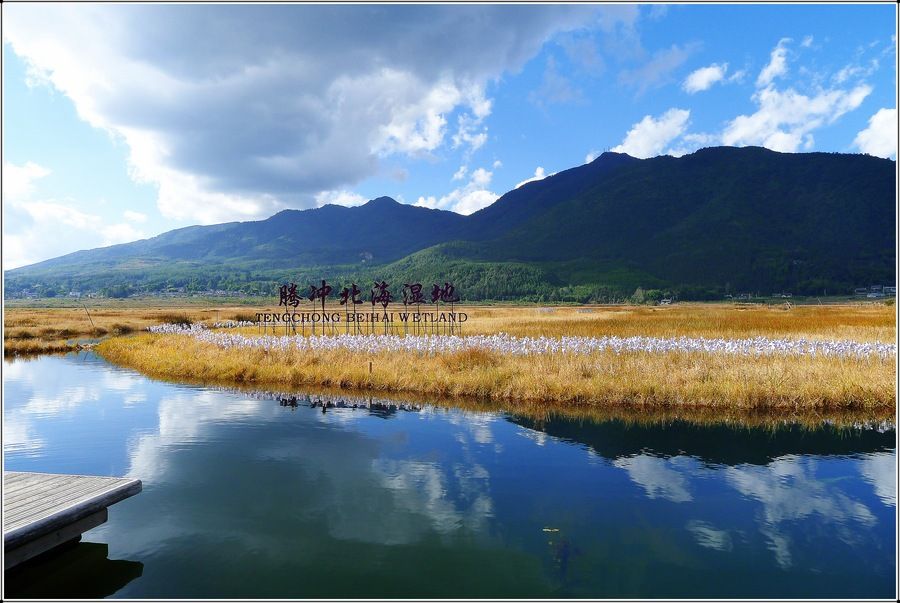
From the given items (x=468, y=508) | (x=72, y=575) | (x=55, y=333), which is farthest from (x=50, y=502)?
(x=55, y=333)

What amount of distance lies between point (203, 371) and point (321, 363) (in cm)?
592

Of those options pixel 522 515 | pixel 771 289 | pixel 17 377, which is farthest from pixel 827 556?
pixel 771 289

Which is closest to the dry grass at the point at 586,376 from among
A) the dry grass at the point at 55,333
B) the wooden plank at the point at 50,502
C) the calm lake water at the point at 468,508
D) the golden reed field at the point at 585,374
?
the golden reed field at the point at 585,374

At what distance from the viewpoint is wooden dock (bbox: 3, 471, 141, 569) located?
21.9ft

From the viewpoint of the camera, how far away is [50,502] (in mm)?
7492

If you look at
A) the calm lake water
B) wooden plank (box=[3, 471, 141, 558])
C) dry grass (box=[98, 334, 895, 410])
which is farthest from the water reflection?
dry grass (box=[98, 334, 895, 410])

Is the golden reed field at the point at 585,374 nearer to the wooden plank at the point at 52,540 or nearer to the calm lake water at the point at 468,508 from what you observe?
the calm lake water at the point at 468,508

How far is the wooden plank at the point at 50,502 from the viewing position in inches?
264

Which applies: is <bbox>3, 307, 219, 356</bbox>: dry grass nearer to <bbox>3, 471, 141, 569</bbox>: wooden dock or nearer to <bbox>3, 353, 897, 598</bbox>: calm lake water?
<bbox>3, 353, 897, 598</bbox>: calm lake water

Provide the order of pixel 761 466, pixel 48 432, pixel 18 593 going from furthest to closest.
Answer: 1. pixel 48 432
2. pixel 761 466
3. pixel 18 593

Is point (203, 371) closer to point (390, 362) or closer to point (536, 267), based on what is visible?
point (390, 362)

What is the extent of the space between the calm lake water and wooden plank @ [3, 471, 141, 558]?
790mm

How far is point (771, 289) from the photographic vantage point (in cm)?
13675

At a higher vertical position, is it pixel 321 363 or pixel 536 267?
pixel 536 267
